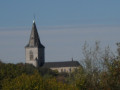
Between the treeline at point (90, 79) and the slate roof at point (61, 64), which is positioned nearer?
the treeline at point (90, 79)

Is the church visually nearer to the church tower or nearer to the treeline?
the church tower

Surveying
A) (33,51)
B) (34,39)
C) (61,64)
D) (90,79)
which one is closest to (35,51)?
(33,51)

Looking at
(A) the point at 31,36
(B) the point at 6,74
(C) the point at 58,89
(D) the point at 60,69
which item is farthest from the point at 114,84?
(D) the point at 60,69

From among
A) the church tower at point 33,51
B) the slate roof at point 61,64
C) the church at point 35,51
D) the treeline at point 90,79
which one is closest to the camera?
the treeline at point 90,79

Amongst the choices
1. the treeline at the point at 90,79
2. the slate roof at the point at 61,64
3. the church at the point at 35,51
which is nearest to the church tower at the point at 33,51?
the church at the point at 35,51

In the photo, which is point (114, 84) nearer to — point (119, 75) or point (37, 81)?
point (119, 75)

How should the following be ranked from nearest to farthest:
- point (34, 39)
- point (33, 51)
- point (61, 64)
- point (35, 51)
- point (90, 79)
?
point (90, 79) < point (34, 39) < point (33, 51) < point (35, 51) < point (61, 64)

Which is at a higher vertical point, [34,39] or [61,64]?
[34,39]

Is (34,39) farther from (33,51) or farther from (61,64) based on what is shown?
(61,64)

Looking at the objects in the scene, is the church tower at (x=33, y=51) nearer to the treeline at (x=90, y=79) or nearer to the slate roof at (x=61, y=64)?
the slate roof at (x=61, y=64)

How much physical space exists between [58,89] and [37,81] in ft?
7.40

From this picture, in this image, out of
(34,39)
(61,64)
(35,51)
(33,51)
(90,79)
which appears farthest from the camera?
(61,64)

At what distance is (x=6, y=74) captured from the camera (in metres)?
66.9

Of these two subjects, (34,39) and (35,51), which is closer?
(34,39)
